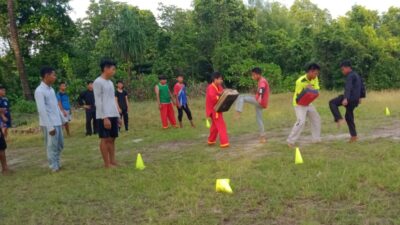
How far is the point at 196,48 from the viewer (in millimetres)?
33562

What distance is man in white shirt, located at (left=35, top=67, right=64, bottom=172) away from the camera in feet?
24.0

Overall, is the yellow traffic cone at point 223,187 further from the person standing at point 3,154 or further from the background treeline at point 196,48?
the background treeline at point 196,48

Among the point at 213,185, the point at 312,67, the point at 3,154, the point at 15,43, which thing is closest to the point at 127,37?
the point at 15,43

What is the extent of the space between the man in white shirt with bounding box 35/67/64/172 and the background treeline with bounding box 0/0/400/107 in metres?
16.4

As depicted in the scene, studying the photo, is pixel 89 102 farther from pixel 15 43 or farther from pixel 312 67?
pixel 15 43

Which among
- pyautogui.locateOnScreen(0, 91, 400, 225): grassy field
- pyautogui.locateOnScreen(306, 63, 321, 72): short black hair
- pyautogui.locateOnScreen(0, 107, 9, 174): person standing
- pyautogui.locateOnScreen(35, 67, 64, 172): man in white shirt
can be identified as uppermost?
pyautogui.locateOnScreen(306, 63, 321, 72): short black hair

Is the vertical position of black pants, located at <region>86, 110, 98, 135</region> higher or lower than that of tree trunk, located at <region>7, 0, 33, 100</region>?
lower

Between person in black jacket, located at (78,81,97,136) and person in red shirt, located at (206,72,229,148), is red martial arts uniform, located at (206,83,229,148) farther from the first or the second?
person in black jacket, located at (78,81,97,136)

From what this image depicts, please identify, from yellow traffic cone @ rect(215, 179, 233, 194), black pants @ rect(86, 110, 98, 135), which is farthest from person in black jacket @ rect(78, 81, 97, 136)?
yellow traffic cone @ rect(215, 179, 233, 194)

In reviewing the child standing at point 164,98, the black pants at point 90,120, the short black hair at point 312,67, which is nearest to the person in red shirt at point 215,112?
the short black hair at point 312,67

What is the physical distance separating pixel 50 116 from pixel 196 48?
26774 mm

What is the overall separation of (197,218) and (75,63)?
2800cm

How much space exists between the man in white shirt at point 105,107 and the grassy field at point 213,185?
0.60 meters

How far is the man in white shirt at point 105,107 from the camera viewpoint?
7.20 m
